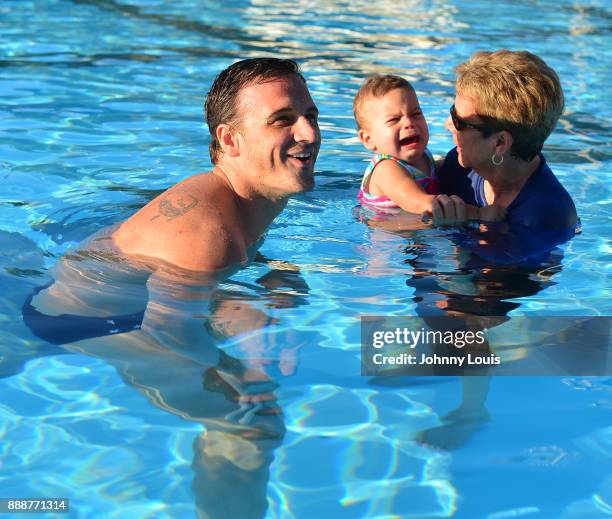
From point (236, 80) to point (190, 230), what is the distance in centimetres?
83

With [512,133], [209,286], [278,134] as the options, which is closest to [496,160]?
[512,133]

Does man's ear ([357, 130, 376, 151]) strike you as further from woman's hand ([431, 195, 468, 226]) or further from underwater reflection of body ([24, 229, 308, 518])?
underwater reflection of body ([24, 229, 308, 518])

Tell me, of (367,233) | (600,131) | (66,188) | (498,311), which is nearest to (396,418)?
(498,311)

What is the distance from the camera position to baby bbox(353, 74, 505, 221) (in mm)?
4871

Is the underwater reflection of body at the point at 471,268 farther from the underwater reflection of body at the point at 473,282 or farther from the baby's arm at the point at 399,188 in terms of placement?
the baby's arm at the point at 399,188

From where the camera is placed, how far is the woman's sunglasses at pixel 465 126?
4.39 meters

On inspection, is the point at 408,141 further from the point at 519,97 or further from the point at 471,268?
the point at 471,268

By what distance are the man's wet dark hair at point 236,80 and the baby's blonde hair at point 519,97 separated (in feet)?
3.06

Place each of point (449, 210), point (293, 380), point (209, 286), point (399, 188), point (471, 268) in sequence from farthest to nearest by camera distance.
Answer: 1. point (399, 188)
2. point (449, 210)
3. point (471, 268)
4. point (209, 286)
5. point (293, 380)

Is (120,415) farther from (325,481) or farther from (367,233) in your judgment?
(367,233)

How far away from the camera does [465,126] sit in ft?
14.7

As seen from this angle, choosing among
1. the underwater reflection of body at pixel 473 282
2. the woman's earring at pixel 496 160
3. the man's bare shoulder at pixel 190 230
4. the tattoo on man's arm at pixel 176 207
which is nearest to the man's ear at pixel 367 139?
the underwater reflection of body at pixel 473 282

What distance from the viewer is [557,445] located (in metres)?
3.17

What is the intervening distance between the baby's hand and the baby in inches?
14.9
